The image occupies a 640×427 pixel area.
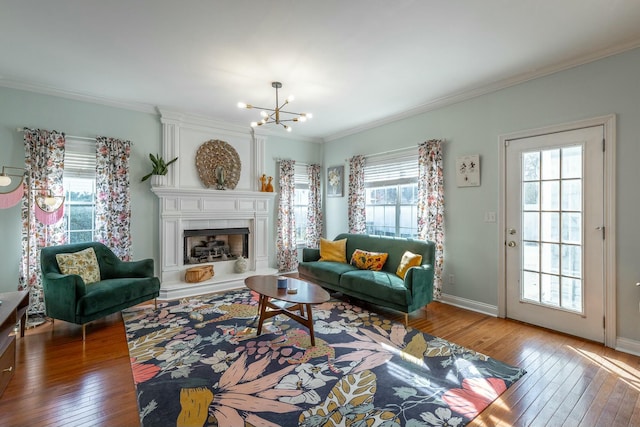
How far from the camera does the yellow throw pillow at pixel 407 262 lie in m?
3.73

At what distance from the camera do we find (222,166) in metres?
5.20

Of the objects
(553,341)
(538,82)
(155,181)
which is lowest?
(553,341)

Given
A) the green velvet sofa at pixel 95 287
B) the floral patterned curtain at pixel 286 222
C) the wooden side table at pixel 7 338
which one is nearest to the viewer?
the wooden side table at pixel 7 338

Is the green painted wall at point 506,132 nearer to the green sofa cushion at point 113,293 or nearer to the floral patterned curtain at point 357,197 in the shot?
the floral patterned curtain at point 357,197

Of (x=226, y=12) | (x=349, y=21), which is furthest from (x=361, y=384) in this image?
(x=226, y=12)

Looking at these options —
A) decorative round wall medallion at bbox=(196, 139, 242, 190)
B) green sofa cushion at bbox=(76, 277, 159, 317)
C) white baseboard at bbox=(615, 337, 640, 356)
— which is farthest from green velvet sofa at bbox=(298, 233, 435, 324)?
green sofa cushion at bbox=(76, 277, 159, 317)

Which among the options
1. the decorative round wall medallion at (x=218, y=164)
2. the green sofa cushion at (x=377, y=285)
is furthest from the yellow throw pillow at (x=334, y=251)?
the decorative round wall medallion at (x=218, y=164)

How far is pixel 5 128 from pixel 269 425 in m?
4.59

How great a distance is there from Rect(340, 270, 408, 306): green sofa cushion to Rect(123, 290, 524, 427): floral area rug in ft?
1.03

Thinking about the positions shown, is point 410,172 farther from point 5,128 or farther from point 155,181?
point 5,128

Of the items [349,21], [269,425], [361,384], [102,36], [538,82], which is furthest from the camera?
[538,82]

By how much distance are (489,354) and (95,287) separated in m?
4.13

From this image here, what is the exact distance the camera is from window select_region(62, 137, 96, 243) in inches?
157

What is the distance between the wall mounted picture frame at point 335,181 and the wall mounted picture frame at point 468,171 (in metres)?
2.40
